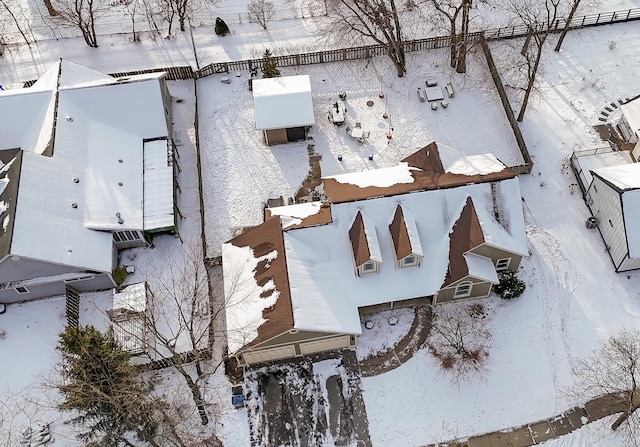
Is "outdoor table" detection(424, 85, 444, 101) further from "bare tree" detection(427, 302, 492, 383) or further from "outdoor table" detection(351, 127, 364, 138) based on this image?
"bare tree" detection(427, 302, 492, 383)

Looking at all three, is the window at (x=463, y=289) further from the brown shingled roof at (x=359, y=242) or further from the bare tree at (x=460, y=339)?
the brown shingled roof at (x=359, y=242)

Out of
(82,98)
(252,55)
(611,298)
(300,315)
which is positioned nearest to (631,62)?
(611,298)

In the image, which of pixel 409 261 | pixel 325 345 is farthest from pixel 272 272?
pixel 409 261

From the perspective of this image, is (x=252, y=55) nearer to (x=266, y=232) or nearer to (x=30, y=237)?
(x=266, y=232)

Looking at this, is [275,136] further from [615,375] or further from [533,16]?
[615,375]

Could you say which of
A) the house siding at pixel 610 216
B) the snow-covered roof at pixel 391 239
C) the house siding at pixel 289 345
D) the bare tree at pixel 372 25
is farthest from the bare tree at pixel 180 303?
the house siding at pixel 610 216
